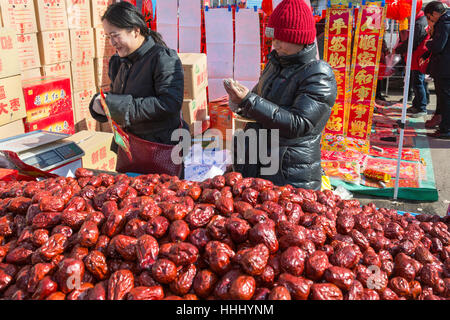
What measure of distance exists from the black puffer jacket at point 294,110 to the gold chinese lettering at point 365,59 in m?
3.29

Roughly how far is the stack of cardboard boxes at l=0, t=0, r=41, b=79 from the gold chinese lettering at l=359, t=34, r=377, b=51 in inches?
157

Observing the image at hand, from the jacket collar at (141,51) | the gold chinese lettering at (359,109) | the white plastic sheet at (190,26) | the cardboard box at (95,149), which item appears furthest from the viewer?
the white plastic sheet at (190,26)

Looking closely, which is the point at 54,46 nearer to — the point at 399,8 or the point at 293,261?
the point at 293,261

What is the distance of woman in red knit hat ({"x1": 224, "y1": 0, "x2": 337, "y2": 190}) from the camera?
2059mm

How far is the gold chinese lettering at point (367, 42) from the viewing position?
502cm

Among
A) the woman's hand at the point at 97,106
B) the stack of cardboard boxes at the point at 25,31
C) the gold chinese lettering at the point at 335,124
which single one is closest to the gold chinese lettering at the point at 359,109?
the gold chinese lettering at the point at 335,124

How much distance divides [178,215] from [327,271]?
529 millimetres

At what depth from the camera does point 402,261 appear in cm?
129

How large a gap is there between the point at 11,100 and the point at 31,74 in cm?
65

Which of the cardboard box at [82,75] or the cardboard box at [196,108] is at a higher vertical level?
the cardboard box at [82,75]

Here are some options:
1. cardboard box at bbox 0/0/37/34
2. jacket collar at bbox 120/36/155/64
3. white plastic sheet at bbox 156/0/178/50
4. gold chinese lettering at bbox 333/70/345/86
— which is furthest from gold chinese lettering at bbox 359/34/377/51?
cardboard box at bbox 0/0/37/34

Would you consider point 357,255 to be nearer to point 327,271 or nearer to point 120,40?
point 327,271

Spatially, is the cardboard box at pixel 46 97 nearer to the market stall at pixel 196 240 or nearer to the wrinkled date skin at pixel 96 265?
the market stall at pixel 196 240

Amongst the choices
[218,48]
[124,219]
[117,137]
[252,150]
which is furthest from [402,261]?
[218,48]
